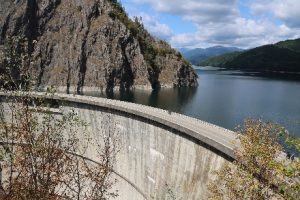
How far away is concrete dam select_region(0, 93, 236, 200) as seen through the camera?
38.8 m

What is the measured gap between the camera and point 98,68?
17838 cm

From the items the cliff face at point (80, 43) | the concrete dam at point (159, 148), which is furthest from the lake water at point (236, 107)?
the cliff face at point (80, 43)

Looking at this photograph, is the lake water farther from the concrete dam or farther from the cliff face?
the cliff face

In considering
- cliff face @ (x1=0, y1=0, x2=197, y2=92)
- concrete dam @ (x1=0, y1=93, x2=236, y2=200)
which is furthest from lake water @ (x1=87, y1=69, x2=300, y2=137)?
cliff face @ (x1=0, y1=0, x2=197, y2=92)

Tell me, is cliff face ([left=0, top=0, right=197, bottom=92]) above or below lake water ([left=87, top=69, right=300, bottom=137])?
above

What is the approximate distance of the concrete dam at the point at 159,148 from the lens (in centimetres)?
3881

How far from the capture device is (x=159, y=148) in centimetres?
4738

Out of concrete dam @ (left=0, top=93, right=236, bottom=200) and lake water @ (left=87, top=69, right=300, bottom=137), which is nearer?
concrete dam @ (left=0, top=93, right=236, bottom=200)

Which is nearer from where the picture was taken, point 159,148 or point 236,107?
point 159,148

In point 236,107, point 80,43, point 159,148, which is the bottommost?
point 236,107

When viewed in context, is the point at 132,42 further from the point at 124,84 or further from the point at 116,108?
the point at 116,108

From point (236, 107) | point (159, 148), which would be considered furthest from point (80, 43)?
point (159, 148)

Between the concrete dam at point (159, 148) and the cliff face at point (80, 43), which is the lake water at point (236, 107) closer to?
the concrete dam at point (159, 148)

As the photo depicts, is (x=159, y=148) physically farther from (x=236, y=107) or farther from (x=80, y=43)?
(x=80, y=43)
